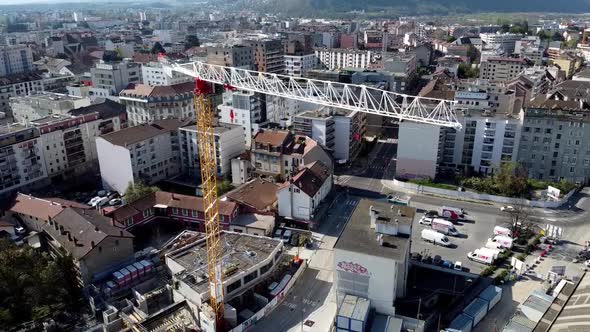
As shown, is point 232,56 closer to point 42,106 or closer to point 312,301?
point 42,106

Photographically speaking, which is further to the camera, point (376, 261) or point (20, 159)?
point (20, 159)

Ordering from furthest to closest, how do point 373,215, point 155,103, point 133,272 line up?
point 155,103 → point 133,272 → point 373,215

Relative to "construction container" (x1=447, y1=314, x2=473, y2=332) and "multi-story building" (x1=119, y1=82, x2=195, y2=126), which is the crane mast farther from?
"multi-story building" (x1=119, y1=82, x2=195, y2=126)

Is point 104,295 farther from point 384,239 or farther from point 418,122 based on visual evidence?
point 418,122

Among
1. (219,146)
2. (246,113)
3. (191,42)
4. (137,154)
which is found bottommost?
(137,154)

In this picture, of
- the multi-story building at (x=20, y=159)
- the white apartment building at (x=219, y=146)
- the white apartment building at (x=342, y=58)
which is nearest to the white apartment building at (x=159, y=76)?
the white apartment building at (x=219, y=146)

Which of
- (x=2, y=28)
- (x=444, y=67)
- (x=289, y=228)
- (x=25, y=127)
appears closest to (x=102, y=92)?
(x=25, y=127)

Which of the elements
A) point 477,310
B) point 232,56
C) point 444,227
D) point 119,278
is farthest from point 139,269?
point 232,56
